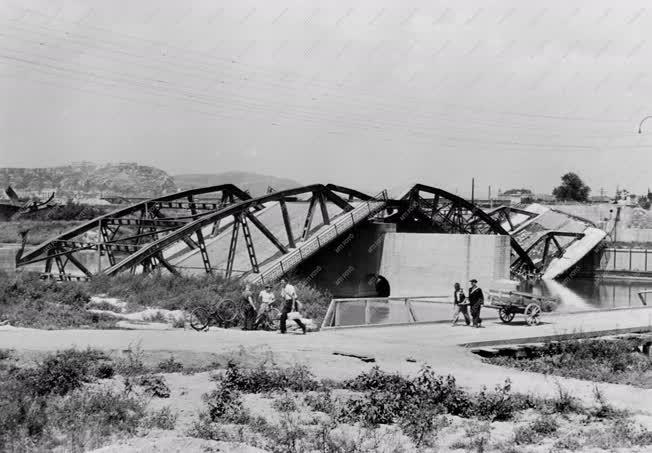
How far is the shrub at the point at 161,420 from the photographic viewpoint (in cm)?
1170

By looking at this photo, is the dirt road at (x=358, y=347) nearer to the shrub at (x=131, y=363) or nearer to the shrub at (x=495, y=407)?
the shrub at (x=131, y=363)

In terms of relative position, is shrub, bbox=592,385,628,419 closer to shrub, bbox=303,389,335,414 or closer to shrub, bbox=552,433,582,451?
shrub, bbox=552,433,582,451

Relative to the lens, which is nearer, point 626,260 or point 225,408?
point 225,408

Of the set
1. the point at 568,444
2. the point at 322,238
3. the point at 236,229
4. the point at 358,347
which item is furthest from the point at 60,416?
the point at 322,238

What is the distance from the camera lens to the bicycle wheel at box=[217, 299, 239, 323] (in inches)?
996

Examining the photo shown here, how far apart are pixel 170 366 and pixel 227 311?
9.38 metres

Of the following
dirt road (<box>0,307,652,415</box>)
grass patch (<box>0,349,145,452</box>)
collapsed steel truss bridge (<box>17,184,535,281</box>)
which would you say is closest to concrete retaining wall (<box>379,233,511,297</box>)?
collapsed steel truss bridge (<box>17,184,535,281</box>)

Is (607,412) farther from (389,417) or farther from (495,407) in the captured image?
(389,417)

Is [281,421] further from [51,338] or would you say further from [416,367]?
[51,338]

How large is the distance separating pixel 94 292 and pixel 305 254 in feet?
51.1

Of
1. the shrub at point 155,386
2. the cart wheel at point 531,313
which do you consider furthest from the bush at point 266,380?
the cart wheel at point 531,313

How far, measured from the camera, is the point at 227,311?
83.7 ft

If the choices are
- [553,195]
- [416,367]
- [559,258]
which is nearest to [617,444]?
[416,367]

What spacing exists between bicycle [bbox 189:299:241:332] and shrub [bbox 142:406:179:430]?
1154 centimetres
